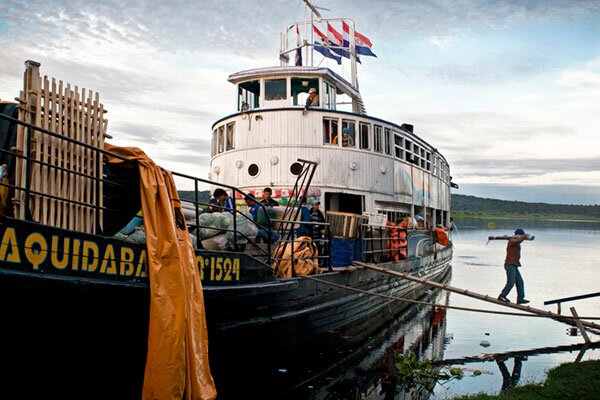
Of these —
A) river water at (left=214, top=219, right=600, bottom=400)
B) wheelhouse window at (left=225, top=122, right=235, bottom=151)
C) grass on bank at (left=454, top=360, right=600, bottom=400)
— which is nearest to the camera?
grass on bank at (left=454, top=360, right=600, bottom=400)

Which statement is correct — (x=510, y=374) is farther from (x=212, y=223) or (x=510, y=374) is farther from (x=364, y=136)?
(x=364, y=136)

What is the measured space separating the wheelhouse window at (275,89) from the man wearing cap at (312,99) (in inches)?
28.9

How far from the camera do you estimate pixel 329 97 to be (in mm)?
13438

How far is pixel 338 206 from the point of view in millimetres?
13703

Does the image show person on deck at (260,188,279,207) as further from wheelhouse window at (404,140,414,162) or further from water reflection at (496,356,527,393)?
wheelhouse window at (404,140,414,162)

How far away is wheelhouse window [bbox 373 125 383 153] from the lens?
42.7 feet

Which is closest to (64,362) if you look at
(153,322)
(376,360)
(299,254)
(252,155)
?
(153,322)

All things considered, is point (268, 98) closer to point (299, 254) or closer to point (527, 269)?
point (299, 254)

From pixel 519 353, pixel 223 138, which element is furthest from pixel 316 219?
pixel 519 353

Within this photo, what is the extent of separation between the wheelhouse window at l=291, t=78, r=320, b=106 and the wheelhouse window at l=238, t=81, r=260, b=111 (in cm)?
106

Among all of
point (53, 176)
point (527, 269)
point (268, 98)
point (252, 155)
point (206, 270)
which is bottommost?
point (527, 269)

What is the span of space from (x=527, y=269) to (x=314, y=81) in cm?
2107

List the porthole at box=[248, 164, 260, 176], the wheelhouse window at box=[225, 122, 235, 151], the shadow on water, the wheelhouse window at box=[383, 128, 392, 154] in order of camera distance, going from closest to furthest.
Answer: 1. the shadow on water
2. the porthole at box=[248, 164, 260, 176]
3. the wheelhouse window at box=[225, 122, 235, 151]
4. the wheelhouse window at box=[383, 128, 392, 154]

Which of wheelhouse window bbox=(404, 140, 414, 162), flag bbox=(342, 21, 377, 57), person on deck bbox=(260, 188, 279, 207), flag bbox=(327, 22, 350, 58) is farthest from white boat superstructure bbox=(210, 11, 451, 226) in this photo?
flag bbox=(342, 21, 377, 57)
